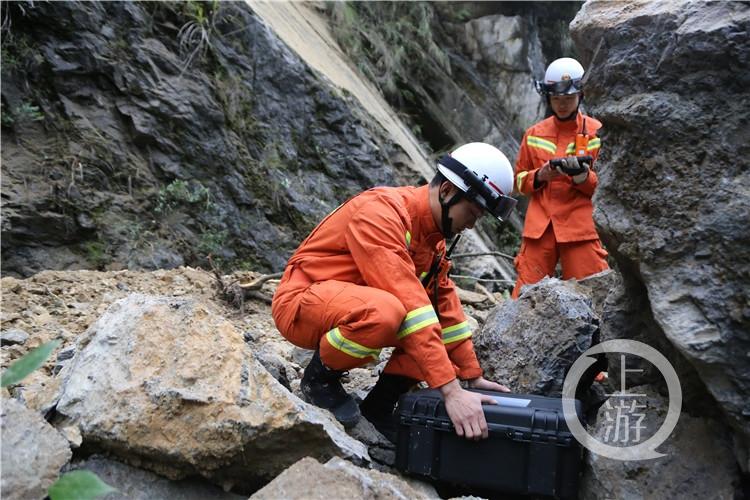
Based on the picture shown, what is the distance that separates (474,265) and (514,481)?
548 centimetres

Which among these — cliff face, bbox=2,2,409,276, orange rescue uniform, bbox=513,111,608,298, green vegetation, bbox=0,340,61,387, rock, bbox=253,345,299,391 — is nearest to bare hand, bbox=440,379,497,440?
rock, bbox=253,345,299,391

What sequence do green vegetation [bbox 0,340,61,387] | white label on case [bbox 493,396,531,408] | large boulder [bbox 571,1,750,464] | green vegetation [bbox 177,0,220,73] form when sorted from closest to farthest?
green vegetation [bbox 0,340,61,387] → large boulder [bbox 571,1,750,464] → white label on case [bbox 493,396,531,408] → green vegetation [bbox 177,0,220,73]

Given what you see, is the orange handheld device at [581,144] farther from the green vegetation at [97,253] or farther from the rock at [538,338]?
the green vegetation at [97,253]

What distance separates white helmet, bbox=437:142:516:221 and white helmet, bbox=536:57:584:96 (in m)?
1.93

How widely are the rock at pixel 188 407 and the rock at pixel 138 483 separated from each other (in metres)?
0.04

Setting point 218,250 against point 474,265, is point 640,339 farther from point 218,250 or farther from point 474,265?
point 474,265

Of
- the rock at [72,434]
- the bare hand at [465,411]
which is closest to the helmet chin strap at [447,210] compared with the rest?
the bare hand at [465,411]

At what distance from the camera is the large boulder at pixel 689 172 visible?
2.11 metres

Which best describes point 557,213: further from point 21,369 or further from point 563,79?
point 21,369

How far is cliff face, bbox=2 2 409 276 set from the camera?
19.1 feet

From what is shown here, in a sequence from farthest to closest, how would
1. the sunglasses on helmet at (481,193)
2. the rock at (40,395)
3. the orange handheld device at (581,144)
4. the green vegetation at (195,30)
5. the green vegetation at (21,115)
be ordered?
the green vegetation at (195,30) → the green vegetation at (21,115) → the orange handheld device at (581,144) → the sunglasses on helmet at (481,193) → the rock at (40,395)

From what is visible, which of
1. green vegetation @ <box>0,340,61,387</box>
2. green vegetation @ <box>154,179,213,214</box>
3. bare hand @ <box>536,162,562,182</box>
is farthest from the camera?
green vegetation @ <box>154,179,213,214</box>

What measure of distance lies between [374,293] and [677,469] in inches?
48.6

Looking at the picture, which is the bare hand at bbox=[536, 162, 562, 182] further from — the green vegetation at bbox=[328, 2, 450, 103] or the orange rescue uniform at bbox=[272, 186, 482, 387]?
the green vegetation at bbox=[328, 2, 450, 103]
